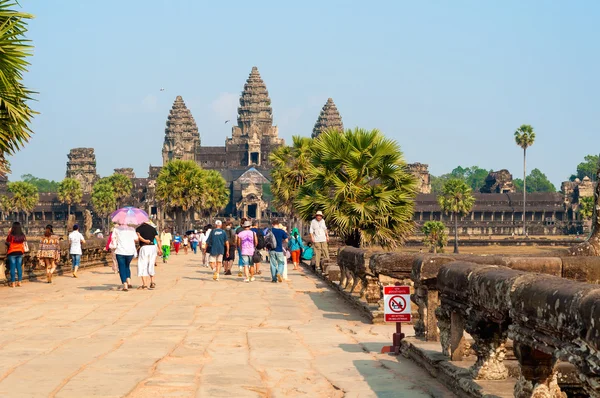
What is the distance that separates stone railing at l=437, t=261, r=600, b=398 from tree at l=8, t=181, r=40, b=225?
12976 centimetres

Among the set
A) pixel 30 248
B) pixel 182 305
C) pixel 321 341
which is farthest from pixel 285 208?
pixel 321 341

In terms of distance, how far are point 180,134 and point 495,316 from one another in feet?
550

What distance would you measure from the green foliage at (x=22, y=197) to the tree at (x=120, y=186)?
10.7 metres

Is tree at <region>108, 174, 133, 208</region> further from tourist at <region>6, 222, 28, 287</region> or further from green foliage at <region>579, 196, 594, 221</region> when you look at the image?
tourist at <region>6, 222, 28, 287</region>

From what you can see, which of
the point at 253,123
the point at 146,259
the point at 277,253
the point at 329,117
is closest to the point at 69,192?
the point at 253,123

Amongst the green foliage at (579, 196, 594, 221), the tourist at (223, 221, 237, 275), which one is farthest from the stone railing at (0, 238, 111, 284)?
the green foliage at (579, 196, 594, 221)

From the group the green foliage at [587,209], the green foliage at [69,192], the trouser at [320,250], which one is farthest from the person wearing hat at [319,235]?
the green foliage at [69,192]

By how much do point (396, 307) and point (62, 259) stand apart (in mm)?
17178

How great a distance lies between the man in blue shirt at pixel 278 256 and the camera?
72.4ft

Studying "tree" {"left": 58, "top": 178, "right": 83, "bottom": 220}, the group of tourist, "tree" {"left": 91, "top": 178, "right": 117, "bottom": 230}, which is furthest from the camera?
"tree" {"left": 58, "top": 178, "right": 83, "bottom": 220}

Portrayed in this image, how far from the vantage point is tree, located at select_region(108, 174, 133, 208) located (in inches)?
5349

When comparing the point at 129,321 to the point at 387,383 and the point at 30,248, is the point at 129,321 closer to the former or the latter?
the point at 387,383

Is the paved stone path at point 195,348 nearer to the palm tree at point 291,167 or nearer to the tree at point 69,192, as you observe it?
the palm tree at point 291,167

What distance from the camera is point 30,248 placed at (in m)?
23.2
